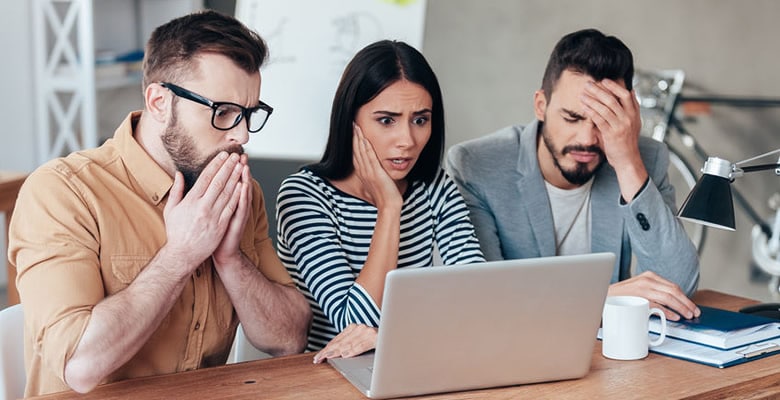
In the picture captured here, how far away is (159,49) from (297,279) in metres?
0.54

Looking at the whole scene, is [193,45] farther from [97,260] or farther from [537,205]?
[537,205]

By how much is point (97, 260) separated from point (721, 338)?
1.04m

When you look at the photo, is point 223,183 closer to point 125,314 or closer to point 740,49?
point 125,314

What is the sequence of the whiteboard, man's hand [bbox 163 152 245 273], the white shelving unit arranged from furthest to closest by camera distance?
the white shelving unit, the whiteboard, man's hand [bbox 163 152 245 273]

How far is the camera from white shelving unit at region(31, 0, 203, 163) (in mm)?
3424

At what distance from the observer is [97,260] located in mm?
1410

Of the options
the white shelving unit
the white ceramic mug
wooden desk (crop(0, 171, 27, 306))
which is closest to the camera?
the white ceramic mug

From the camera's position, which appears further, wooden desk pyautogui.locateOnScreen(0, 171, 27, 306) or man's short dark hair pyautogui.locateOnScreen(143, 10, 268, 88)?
wooden desk pyautogui.locateOnScreen(0, 171, 27, 306)

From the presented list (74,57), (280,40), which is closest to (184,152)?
(280,40)

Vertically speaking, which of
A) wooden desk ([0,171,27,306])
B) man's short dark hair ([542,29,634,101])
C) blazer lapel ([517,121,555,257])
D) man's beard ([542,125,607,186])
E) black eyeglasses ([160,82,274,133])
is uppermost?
man's short dark hair ([542,29,634,101])

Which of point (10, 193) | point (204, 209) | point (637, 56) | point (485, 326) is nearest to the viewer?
point (485, 326)

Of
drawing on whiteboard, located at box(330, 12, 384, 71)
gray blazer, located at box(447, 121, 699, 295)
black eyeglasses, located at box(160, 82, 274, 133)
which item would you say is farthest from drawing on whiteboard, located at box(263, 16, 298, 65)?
black eyeglasses, located at box(160, 82, 274, 133)

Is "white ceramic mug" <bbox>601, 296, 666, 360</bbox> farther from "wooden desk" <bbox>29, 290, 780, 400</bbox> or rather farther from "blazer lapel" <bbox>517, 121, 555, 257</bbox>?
"blazer lapel" <bbox>517, 121, 555, 257</bbox>

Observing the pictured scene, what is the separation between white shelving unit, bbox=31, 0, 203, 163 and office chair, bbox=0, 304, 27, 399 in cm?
205
